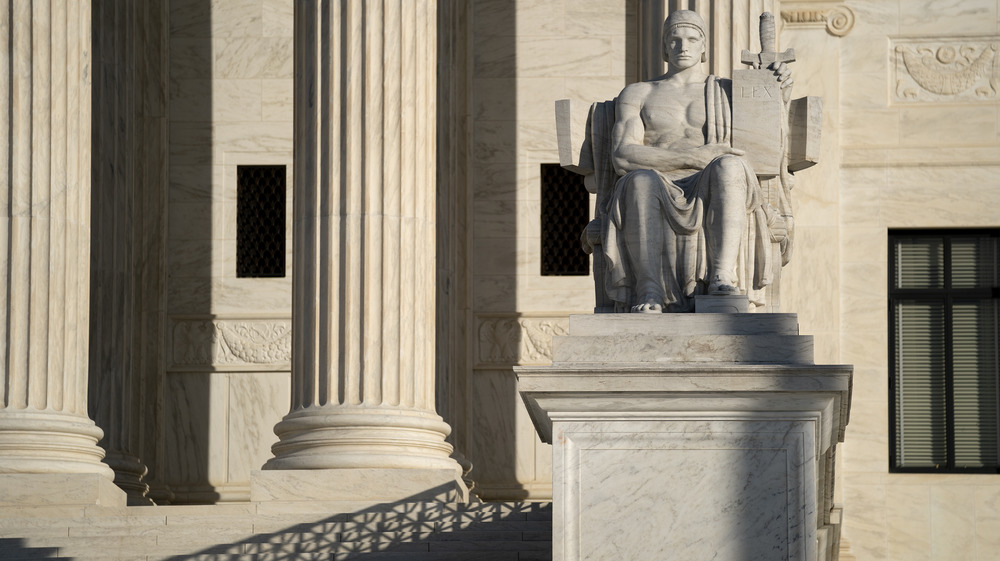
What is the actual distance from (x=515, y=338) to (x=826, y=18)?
6.44 meters

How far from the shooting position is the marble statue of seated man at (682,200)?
50.4 ft

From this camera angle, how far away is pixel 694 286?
15391 millimetres

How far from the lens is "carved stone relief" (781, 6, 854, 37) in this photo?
2702 cm

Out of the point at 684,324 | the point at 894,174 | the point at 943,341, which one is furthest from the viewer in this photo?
the point at 943,341

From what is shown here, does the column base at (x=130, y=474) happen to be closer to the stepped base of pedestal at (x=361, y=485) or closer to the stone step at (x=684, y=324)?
the stepped base of pedestal at (x=361, y=485)

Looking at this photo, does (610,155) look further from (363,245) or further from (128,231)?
(128,231)

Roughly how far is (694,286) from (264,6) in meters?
14.4

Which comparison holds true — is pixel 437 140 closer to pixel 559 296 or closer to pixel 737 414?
pixel 559 296

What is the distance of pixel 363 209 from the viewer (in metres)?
21.6

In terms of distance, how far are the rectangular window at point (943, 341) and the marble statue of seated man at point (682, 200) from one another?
36.4 feet

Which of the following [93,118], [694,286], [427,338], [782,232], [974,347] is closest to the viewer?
[694,286]

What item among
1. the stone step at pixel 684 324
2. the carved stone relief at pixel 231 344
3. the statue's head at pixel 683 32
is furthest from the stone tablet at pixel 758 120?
the carved stone relief at pixel 231 344

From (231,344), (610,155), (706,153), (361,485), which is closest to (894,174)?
(231,344)

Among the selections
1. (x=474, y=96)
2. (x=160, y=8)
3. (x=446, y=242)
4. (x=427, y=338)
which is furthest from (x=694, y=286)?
(x=160, y=8)
